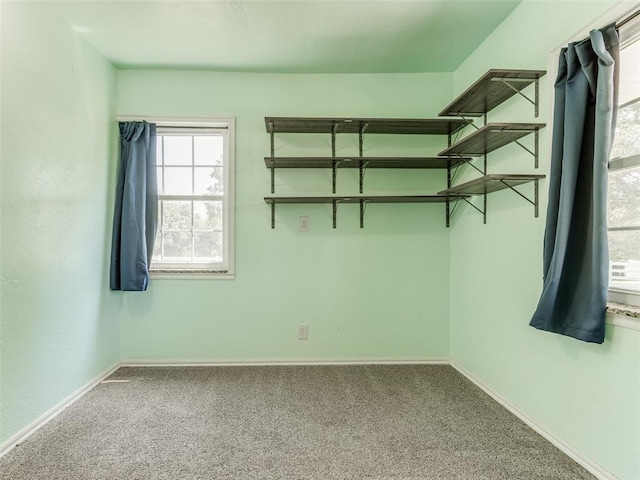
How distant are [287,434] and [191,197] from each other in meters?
1.91

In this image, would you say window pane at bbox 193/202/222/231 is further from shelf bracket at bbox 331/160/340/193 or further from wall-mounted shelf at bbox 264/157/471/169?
shelf bracket at bbox 331/160/340/193

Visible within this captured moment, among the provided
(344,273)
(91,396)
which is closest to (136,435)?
(91,396)

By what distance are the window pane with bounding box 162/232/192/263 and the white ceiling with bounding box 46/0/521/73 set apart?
1317 millimetres

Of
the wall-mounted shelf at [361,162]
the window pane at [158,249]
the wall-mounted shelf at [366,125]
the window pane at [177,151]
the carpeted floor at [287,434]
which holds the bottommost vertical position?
the carpeted floor at [287,434]

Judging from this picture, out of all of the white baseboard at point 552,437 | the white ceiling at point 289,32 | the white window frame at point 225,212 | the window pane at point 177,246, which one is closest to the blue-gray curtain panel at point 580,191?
the white baseboard at point 552,437

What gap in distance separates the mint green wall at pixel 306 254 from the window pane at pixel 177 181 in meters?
0.43

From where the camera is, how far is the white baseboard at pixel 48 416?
166 centimetres

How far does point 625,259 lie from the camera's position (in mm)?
1429

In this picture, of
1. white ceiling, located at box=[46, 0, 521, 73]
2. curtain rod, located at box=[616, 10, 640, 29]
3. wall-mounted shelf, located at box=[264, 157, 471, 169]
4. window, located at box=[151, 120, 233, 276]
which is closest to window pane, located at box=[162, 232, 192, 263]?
window, located at box=[151, 120, 233, 276]

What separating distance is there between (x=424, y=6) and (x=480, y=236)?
1475 millimetres

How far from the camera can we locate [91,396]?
219 cm

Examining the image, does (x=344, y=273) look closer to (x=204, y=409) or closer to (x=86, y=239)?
(x=204, y=409)

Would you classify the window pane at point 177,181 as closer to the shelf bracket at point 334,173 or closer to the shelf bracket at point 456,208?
the shelf bracket at point 334,173

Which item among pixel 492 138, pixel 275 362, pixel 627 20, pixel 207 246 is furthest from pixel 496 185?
pixel 207 246
